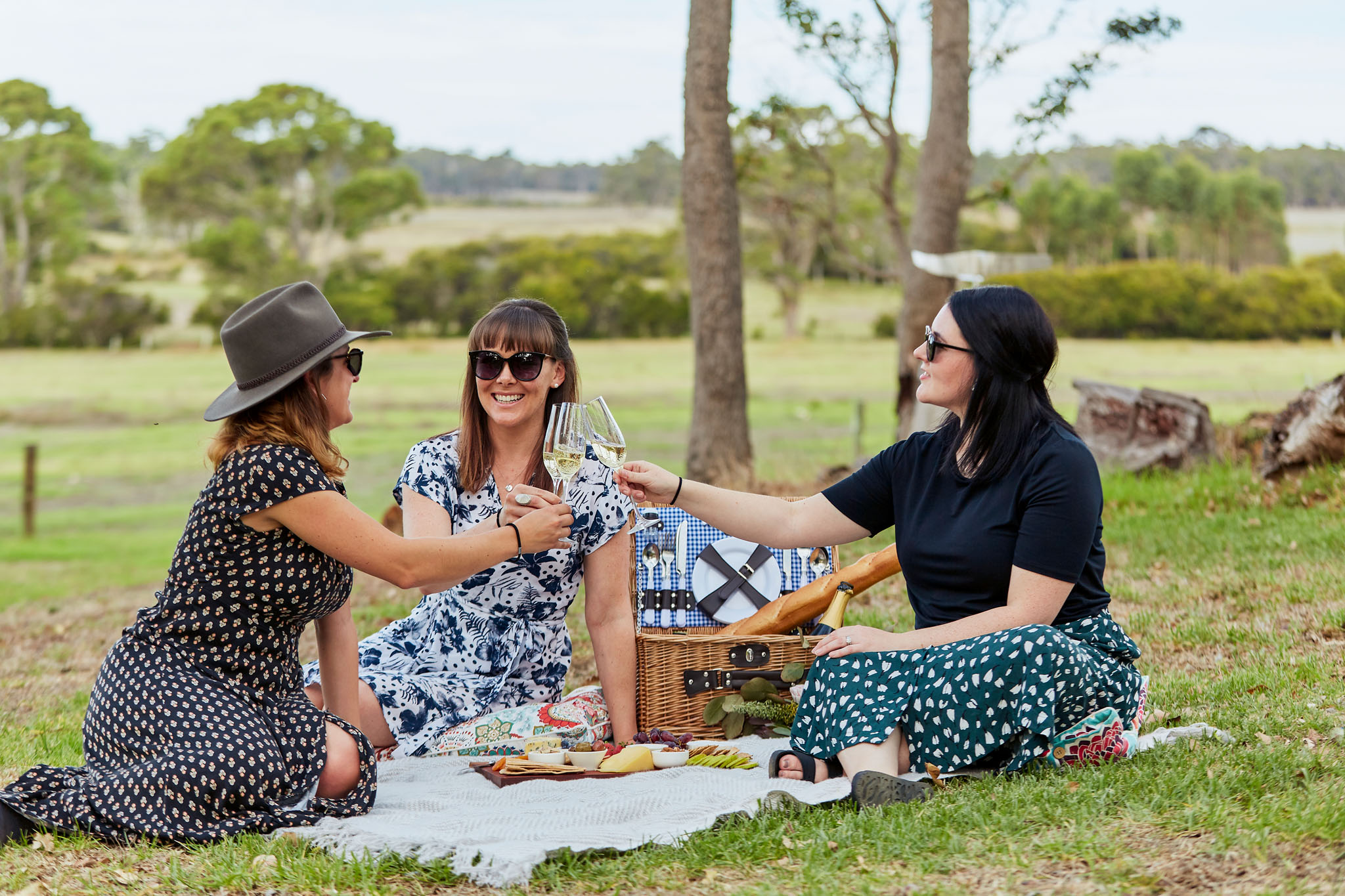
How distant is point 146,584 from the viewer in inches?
538

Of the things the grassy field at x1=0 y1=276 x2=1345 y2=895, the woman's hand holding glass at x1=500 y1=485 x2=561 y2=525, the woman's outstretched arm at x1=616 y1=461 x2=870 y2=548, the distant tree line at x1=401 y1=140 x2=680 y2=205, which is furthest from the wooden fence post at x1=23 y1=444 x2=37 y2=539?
the distant tree line at x1=401 y1=140 x2=680 y2=205

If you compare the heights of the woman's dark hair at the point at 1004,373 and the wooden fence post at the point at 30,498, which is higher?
the woman's dark hair at the point at 1004,373

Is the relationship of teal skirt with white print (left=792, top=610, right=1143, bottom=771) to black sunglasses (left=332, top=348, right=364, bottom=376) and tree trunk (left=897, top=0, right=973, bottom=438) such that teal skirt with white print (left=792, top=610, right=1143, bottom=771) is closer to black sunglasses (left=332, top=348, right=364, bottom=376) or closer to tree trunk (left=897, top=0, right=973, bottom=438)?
black sunglasses (left=332, top=348, right=364, bottom=376)

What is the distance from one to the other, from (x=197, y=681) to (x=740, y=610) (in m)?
2.32

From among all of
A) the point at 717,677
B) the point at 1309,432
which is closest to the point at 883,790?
the point at 717,677

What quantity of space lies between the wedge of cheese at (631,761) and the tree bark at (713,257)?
707 centimetres

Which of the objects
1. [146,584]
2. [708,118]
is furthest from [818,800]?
[146,584]

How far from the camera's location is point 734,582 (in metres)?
5.11

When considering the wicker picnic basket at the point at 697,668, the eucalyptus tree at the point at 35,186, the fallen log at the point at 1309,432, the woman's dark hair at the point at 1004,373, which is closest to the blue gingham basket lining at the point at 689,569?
the wicker picnic basket at the point at 697,668

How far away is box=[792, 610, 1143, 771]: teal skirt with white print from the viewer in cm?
359

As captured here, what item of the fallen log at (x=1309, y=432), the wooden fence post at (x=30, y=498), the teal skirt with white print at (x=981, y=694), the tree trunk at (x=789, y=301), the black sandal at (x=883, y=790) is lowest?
the wooden fence post at (x=30, y=498)

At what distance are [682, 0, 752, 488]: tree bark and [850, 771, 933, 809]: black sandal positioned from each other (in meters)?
7.63

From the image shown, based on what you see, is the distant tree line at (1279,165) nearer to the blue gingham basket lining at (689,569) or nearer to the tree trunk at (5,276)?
the tree trunk at (5,276)

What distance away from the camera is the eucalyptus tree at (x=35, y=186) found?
60.2 metres
